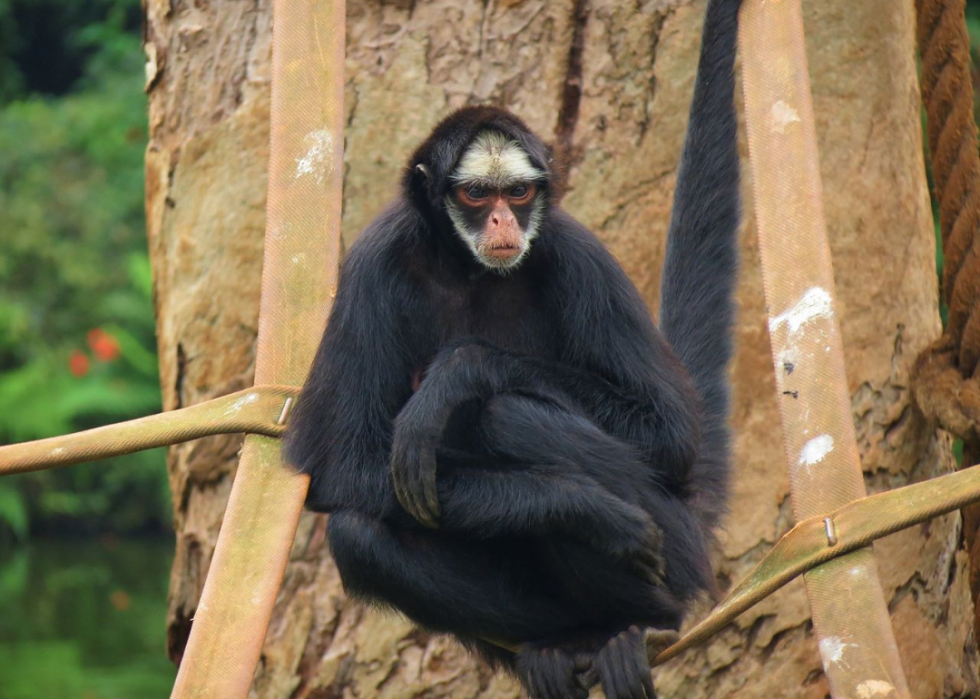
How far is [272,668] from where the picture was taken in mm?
4969

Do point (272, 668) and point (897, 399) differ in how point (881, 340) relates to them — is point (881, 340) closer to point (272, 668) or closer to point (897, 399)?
point (897, 399)

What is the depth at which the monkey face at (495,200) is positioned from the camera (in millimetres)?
3684

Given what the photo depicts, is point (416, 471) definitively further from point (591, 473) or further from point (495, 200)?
point (495, 200)

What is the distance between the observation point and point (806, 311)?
3.15 m

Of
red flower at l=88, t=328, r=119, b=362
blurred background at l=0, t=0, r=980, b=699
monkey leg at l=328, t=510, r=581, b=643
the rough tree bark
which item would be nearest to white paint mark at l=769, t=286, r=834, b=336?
monkey leg at l=328, t=510, r=581, b=643

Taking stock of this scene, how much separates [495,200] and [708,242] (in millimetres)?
710

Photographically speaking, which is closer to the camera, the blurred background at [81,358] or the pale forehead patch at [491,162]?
the pale forehead patch at [491,162]

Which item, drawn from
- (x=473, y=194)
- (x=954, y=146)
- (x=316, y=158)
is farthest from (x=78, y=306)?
(x=954, y=146)

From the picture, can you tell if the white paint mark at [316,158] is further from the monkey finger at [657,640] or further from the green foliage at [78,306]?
the green foliage at [78,306]

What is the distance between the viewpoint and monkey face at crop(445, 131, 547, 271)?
3684 mm

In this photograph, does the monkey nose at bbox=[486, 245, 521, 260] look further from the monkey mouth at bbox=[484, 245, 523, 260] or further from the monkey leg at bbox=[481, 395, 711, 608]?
the monkey leg at bbox=[481, 395, 711, 608]

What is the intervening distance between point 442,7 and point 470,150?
1.59 m

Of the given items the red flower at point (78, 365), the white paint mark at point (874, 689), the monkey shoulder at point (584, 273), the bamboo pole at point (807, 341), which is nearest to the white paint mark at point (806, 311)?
the bamboo pole at point (807, 341)

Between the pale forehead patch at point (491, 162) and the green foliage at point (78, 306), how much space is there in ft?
41.1
